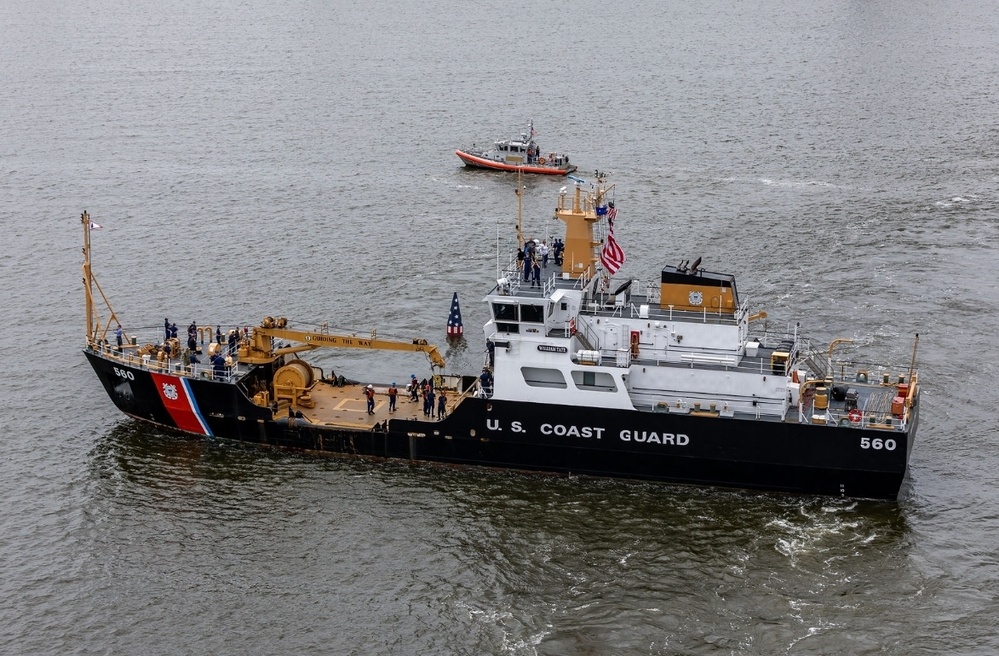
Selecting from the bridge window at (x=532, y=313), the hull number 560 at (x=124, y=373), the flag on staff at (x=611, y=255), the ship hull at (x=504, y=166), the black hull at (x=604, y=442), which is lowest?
the black hull at (x=604, y=442)

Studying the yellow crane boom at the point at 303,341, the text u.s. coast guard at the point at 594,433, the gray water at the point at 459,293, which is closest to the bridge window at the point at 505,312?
the text u.s. coast guard at the point at 594,433

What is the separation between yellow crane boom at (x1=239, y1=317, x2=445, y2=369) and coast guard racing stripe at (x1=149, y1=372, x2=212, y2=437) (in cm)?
221

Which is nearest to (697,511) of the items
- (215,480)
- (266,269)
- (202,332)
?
(215,480)

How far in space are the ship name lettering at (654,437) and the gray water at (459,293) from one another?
1.79m

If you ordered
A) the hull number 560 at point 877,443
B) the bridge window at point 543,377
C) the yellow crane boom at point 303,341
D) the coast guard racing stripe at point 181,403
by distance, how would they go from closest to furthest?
1. the hull number 560 at point 877,443
2. the bridge window at point 543,377
3. the yellow crane boom at point 303,341
4. the coast guard racing stripe at point 181,403

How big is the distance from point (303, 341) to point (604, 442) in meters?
11.0

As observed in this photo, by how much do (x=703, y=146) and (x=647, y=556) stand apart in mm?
53531

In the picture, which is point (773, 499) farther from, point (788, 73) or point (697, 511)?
point (788, 73)

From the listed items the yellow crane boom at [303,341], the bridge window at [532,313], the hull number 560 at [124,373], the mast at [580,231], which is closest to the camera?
the bridge window at [532,313]

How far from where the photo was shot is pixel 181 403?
41.2 m

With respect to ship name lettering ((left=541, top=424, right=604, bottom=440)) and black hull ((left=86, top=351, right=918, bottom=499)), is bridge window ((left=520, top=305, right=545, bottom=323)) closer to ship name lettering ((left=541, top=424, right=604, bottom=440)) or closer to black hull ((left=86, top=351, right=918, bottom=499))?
black hull ((left=86, top=351, right=918, bottom=499))

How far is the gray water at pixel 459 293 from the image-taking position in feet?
104

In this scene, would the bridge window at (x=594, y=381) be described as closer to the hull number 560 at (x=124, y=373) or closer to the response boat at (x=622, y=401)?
the response boat at (x=622, y=401)

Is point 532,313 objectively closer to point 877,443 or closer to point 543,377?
point 543,377
